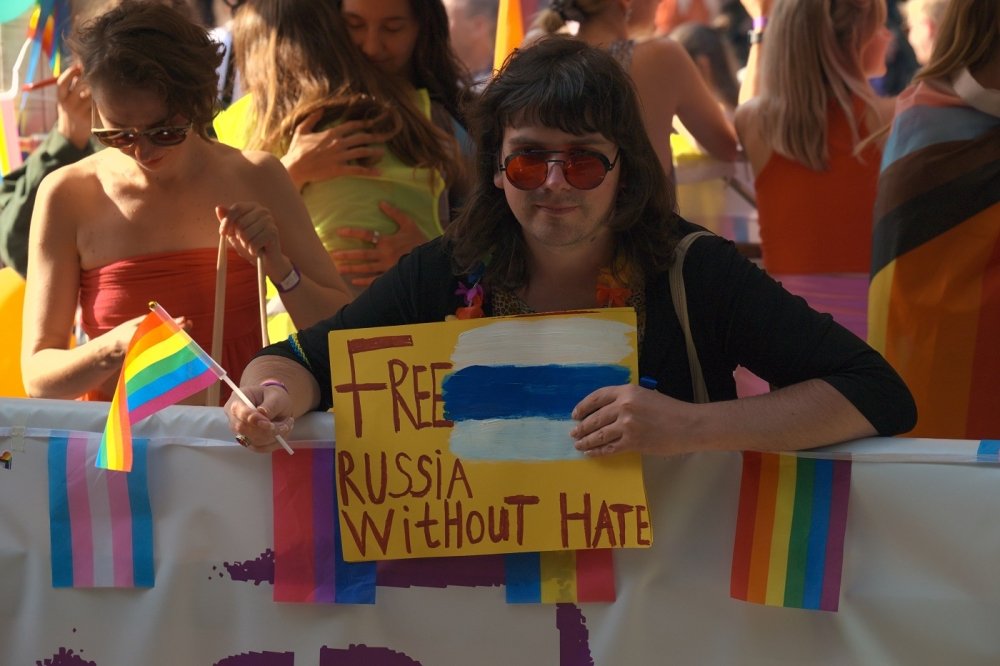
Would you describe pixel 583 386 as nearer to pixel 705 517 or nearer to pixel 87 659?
pixel 705 517

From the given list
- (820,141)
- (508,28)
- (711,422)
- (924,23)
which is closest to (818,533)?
(711,422)

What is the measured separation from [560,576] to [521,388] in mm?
291

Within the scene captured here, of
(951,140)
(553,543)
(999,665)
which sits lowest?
(999,665)

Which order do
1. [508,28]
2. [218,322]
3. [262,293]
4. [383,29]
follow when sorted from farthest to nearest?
[508,28], [383,29], [262,293], [218,322]

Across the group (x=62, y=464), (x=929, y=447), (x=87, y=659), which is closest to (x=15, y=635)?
(x=87, y=659)

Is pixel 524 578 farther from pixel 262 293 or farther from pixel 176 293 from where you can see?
pixel 176 293

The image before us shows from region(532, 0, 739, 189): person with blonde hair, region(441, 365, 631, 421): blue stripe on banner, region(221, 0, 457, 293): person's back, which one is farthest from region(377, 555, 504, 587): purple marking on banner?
region(532, 0, 739, 189): person with blonde hair

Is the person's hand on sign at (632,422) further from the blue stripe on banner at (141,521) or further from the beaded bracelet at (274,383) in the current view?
the blue stripe on banner at (141,521)

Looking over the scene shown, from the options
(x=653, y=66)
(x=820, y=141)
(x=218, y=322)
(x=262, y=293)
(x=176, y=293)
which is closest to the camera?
(x=218, y=322)

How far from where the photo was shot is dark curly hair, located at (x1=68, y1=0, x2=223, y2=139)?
253 centimetres

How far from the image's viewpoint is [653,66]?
347cm

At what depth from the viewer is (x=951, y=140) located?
9.53 feet

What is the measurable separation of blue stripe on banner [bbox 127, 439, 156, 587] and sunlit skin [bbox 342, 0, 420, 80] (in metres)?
1.50

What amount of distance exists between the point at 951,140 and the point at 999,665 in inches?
56.0
